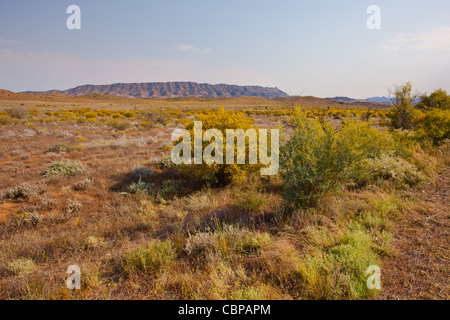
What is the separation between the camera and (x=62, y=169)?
8.25m

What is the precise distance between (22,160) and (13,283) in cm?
1012

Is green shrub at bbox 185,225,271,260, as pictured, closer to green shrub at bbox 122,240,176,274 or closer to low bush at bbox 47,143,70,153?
green shrub at bbox 122,240,176,274

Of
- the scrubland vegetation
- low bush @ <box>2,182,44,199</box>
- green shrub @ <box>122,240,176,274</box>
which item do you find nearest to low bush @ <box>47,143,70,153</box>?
the scrubland vegetation

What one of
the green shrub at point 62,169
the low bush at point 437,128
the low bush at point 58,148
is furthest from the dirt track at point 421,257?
the low bush at point 58,148

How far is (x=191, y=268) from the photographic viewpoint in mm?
3279

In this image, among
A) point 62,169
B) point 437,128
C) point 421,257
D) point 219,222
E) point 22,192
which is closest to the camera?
point 421,257

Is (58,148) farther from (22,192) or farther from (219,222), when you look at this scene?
(219,222)

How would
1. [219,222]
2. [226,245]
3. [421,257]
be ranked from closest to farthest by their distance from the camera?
1. [421,257]
2. [226,245]
3. [219,222]

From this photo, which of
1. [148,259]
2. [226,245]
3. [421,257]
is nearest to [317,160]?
[421,257]

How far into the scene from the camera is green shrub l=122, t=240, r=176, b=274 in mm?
3143

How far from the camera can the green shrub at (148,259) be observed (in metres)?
3.14

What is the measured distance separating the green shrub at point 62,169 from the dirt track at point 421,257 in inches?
384

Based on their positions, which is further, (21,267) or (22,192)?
(22,192)

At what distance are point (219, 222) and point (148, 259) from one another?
172 cm
